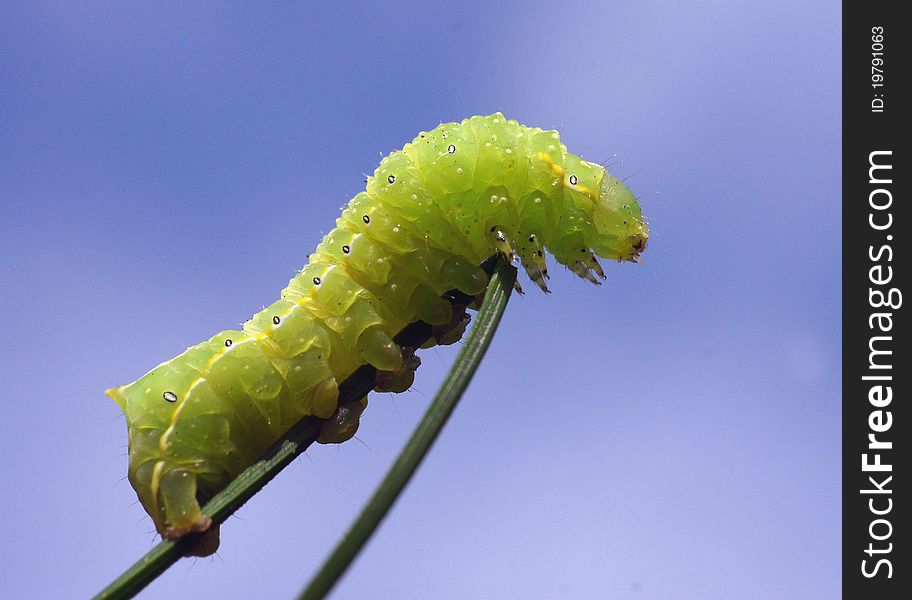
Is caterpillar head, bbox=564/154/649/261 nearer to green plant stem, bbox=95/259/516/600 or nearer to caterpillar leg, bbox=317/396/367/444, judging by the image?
green plant stem, bbox=95/259/516/600

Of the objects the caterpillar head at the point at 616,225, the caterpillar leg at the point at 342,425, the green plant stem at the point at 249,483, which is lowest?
the green plant stem at the point at 249,483

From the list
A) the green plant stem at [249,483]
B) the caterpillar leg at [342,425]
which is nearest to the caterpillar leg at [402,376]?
the caterpillar leg at [342,425]

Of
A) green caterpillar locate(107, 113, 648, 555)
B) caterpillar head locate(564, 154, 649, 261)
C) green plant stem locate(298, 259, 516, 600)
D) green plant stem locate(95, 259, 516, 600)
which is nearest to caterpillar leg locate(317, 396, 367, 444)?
green caterpillar locate(107, 113, 648, 555)

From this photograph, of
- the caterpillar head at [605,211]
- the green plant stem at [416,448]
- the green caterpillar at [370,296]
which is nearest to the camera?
the green plant stem at [416,448]

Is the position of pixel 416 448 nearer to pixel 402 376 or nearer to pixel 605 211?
pixel 402 376

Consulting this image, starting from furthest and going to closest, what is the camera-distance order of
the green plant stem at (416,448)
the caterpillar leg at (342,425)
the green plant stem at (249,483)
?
the caterpillar leg at (342,425), the green plant stem at (249,483), the green plant stem at (416,448)

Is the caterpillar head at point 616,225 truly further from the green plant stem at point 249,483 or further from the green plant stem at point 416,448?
the green plant stem at point 416,448
